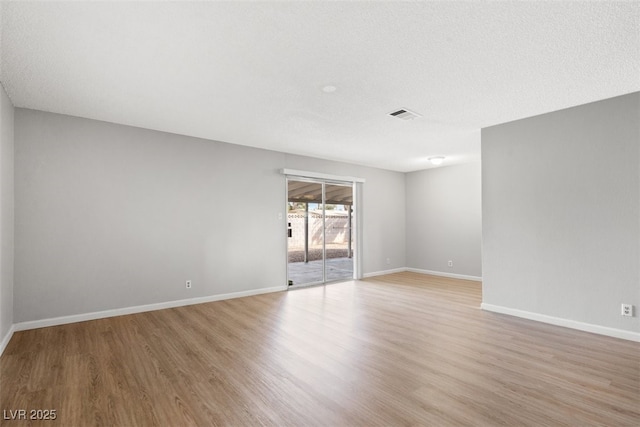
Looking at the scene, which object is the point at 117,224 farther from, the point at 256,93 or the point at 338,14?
the point at 338,14

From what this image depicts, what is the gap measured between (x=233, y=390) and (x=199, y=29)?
2.64 metres

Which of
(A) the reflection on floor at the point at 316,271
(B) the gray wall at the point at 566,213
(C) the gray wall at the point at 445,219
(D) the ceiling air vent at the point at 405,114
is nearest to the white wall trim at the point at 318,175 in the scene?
(C) the gray wall at the point at 445,219

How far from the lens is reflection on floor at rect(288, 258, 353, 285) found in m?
6.56

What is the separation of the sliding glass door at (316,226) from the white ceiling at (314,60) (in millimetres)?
2310

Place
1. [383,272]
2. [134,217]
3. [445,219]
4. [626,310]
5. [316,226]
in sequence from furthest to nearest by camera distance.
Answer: [383,272]
[445,219]
[316,226]
[134,217]
[626,310]

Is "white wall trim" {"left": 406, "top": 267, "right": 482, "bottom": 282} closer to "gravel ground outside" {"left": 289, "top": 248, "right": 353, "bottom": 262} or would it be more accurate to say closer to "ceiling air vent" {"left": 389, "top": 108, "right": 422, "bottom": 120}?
"gravel ground outside" {"left": 289, "top": 248, "right": 353, "bottom": 262}

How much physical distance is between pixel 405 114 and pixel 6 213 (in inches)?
180

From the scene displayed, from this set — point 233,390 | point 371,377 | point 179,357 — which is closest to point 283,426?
point 233,390

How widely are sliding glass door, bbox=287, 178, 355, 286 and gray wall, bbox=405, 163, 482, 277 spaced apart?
1.87m

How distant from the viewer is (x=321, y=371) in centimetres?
260

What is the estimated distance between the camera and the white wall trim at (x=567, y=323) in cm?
327

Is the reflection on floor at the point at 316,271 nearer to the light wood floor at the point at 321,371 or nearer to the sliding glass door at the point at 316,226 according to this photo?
the sliding glass door at the point at 316,226

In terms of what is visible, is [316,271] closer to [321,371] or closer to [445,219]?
[445,219]

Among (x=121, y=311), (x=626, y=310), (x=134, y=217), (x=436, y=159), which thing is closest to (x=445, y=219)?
(x=436, y=159)
